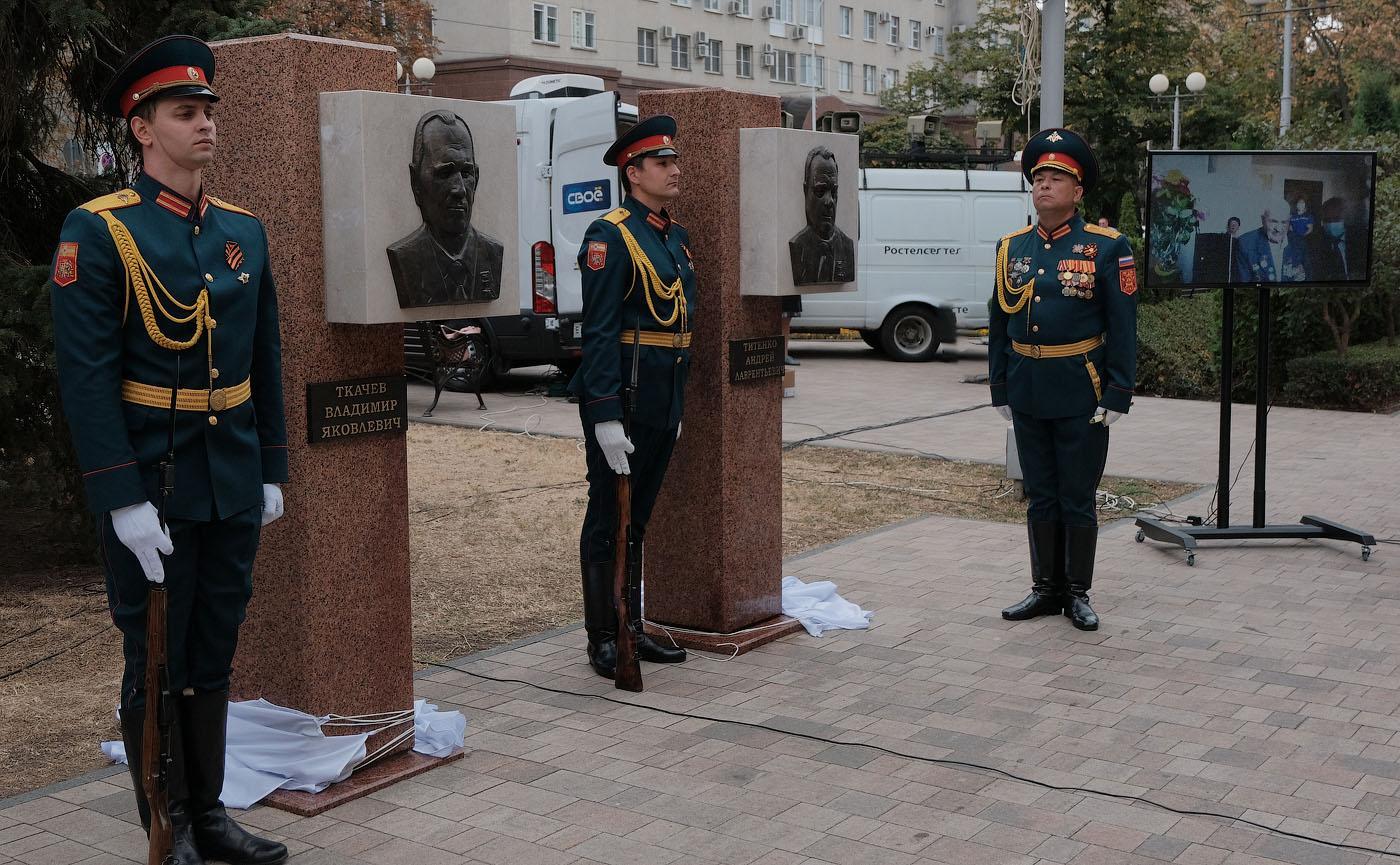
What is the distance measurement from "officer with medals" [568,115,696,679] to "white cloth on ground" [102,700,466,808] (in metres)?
1.41

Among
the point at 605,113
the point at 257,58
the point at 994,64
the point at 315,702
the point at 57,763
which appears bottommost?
the point at 57,763

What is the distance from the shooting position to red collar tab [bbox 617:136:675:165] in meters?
5.73

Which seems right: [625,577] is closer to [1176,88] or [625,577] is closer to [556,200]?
[556,200]

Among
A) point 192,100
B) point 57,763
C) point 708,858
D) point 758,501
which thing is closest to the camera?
→ point 192,100

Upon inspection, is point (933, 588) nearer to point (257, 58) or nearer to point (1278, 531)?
point (1278, 531)

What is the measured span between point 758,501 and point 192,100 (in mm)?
3256

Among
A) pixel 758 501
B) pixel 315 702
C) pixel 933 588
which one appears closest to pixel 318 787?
pixel 315 702

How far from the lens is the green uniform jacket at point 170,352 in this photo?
364 cm

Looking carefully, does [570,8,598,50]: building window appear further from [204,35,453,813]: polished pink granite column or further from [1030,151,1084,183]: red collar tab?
[204,35,453,813]: polished pink granite column

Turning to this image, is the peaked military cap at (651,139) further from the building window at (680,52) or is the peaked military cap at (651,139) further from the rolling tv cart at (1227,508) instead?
the building window at (680,52)

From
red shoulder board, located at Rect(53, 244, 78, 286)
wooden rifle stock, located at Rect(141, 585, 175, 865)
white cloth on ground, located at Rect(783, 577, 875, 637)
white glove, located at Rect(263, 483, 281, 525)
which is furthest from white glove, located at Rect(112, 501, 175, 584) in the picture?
white cloth on ground, located at Rect(783, 577, 875, 637)

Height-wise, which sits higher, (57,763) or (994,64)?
(994,64)

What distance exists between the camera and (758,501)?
6.43 meters

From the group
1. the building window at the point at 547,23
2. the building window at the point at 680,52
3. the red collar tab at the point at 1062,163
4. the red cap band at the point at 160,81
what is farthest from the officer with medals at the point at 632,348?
the building window at the point at 680,52
